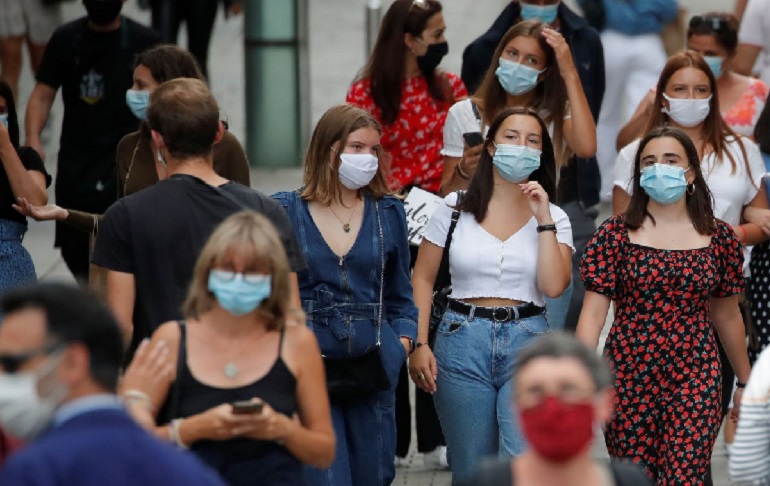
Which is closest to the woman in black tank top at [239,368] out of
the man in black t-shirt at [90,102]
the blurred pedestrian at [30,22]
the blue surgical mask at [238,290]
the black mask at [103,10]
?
the blue surgical mask at [238,290]

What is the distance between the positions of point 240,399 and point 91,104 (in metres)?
3.90

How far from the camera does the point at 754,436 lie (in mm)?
4832

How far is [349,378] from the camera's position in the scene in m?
6.50

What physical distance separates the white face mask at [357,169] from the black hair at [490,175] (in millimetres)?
436

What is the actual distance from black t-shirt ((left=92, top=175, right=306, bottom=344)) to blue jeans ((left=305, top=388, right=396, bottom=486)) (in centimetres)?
114

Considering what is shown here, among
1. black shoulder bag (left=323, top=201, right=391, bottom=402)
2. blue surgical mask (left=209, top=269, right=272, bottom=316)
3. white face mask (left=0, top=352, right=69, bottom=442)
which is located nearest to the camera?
white face mask (left=0, top=352, right=69, bottom=442)

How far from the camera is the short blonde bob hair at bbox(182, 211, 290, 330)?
495 cm

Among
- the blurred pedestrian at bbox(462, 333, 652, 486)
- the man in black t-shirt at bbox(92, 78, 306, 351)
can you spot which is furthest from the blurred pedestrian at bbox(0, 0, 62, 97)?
the blurred pedestrian at bbox(462, 333, 652, 486)

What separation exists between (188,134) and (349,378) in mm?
1288

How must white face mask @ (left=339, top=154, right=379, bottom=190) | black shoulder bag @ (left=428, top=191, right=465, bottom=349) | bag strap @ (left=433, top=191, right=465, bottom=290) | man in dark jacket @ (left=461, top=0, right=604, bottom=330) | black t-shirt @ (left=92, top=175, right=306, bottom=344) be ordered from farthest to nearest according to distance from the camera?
man in dark jacket @ (left=461, top=0, right=604, bottom=330) → black shoulder bag @ (left=428, top=191, right=465, bottom=349) → bag strap @ (left=433, top=191, right=465, bottom=290) → white face mask @ (left=339, top=154, right=379, bottom=190) → black t-shirt @ (left=92, top=175, right=306, bottom=344)

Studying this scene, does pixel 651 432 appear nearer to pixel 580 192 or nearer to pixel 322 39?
pixel 580 192

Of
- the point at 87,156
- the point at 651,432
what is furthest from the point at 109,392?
the point at 87,156

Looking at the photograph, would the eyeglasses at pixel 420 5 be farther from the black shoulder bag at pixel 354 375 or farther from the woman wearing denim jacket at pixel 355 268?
the black shoulder bag at pixel 354 375

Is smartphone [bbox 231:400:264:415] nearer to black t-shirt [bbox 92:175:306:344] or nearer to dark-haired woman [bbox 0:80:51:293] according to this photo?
black t-shirt [bbox 92:175:306:344]
